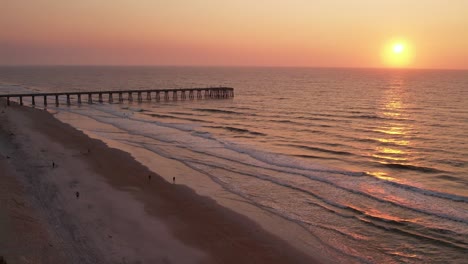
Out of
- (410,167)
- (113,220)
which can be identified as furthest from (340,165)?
(113,220)

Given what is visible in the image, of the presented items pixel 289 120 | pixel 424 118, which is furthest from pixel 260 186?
pixel 424 118

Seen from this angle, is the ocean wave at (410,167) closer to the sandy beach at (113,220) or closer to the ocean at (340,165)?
the ocean at (340,165)

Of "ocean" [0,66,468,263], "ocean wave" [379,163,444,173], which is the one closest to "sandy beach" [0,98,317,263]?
"ocean" [0,66,468,263]

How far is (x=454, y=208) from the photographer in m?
18.2

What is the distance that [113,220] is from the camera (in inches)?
635

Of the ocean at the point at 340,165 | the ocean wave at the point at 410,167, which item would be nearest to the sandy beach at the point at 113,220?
the ocean at the point at 340,165

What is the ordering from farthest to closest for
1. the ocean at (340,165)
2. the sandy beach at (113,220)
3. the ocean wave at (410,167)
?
the ocean wave at (410,167) < the ocean at (340,165) < the sandy beach at (113,220)

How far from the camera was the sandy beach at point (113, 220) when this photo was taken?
13391 mm

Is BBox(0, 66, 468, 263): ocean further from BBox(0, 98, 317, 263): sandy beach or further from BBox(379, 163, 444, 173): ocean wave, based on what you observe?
BBox(0, 98, 317, 263): sandy beach

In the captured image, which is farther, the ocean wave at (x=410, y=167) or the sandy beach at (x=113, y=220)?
the ocean wave at (x=410, y=167)

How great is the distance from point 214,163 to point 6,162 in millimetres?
12122

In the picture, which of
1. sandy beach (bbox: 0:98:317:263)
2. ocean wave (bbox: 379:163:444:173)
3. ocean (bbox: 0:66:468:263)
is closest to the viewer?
sandy beach (bbox: 0:98:317:263)

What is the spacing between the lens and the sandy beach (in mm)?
13391

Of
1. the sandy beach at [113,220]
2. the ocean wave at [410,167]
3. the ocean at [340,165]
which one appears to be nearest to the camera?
the sandy beach at [113,220]
